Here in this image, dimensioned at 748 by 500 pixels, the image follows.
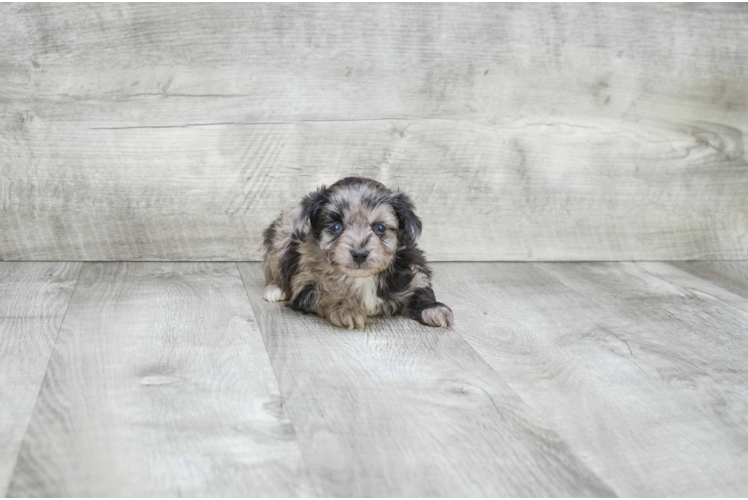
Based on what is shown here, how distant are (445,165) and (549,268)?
79 cm

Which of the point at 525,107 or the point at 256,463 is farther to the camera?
the point at 525,107

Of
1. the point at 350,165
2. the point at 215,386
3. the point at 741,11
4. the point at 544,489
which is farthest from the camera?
the point at 741,11

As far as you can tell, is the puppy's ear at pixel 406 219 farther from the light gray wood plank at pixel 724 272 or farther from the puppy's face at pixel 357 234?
the light gray wood plank at pixel 724 272

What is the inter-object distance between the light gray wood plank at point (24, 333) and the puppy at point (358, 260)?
971mm

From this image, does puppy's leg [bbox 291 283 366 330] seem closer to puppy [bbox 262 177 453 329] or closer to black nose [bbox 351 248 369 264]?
puppy [bbox 262 177 453 329]

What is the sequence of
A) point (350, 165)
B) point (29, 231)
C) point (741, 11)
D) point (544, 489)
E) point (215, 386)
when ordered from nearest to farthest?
1. point (544, 489)
2. point (215, 386)
3. point (29, 231)
4. point (350, 165)
5. point (741, 11)

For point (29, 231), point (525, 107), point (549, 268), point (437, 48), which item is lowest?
point (549, 268)

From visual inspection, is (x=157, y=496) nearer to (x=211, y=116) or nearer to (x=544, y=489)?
(x=544, y=489)

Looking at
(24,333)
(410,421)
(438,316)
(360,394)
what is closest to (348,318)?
(438,316)

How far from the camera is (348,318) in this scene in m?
2.86

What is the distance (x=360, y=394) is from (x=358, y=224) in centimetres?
85

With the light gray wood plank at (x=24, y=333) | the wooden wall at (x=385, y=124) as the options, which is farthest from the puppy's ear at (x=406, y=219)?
the light gray wood plank at (x=24, y=333)

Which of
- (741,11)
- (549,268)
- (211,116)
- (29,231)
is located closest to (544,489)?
(549,268)

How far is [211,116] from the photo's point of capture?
375 cm
